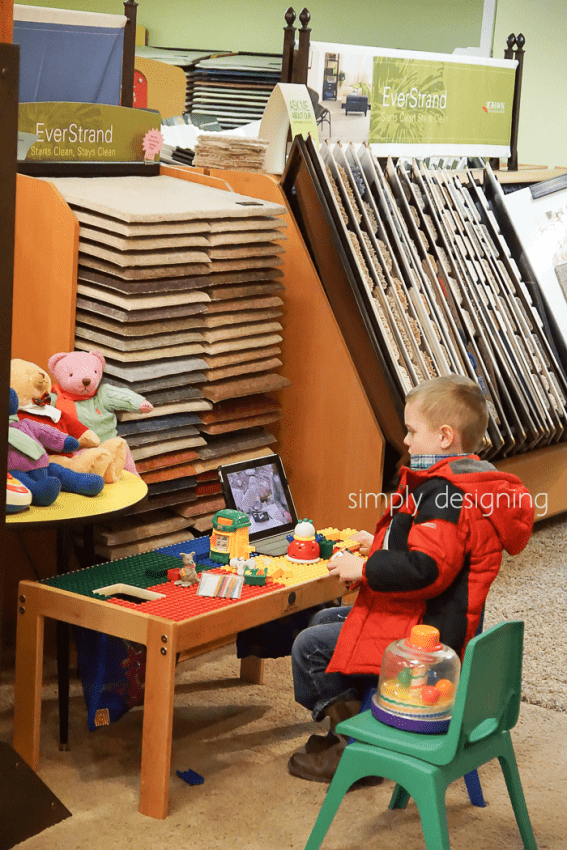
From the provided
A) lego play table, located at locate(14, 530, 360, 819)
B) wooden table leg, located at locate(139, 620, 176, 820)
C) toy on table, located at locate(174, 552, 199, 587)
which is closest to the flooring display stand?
lego play table, located at locate(14, 530, 360, 819)

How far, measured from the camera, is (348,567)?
2539mm

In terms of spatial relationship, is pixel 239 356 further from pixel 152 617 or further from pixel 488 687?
pixel 488 687

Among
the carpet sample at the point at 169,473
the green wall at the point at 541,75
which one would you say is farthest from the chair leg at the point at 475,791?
the green wall at the point at 541,75

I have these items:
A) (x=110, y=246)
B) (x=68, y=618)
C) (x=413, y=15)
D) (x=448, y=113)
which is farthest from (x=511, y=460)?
(x=413, y=15)

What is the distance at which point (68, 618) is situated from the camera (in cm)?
270

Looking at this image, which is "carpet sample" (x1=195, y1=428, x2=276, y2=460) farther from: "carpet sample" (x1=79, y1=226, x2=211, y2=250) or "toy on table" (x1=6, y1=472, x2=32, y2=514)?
"toy on table" (x1=6, y1=472, x2=32, y2=514)

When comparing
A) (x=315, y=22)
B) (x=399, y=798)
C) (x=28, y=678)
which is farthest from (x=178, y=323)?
(x=315, y=22)

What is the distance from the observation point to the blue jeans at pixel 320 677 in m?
2.70

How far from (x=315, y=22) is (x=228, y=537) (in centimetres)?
723

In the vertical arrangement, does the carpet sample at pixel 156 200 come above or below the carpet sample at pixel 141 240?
above

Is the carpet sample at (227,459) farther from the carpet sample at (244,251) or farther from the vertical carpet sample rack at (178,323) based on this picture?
the carpet sample at (244,251)

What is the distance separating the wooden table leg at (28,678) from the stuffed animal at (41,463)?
271 millimetres

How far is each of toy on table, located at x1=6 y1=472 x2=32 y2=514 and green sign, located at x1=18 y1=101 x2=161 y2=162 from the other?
4.53ft

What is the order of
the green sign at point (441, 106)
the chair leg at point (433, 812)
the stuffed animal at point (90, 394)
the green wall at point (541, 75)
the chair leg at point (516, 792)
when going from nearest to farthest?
the chair leg at point (433, 812) < the chair leg at point (516, 792) < the stuffed animal at point (90, 394) < the green sign at point (441, 106) < the green wall at point (541, 75)
